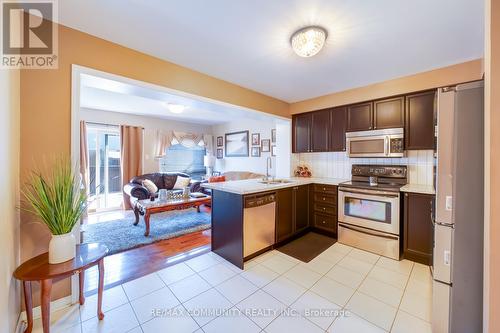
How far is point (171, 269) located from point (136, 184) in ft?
9.89

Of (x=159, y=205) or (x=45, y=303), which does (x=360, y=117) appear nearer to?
(x=159, y=205)

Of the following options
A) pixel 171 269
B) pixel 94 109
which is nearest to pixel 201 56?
pixel 171 269

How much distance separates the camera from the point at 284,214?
2977 millimetres

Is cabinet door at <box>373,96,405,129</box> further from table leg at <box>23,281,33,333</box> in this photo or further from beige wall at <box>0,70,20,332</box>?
table leg at <box>23,281,33,333</box>

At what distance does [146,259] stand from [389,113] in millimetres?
4011

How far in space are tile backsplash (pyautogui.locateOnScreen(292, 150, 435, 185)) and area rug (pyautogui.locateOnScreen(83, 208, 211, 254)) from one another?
2.41 meters

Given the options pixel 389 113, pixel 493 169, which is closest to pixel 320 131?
pixel 389 113

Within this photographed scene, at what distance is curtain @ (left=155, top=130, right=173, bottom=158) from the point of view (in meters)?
5.95

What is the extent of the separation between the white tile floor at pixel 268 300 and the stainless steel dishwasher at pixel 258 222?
0.77 feet

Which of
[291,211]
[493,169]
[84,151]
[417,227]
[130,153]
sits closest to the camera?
[493,169]

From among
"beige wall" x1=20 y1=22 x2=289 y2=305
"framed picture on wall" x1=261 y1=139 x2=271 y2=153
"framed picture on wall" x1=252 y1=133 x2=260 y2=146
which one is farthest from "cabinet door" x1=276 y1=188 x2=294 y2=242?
"framed picture on wall" x1=252 y1=133 x2=260 y2=146

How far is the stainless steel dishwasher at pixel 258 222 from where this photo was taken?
2.44 metres

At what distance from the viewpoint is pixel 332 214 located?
10.6ft

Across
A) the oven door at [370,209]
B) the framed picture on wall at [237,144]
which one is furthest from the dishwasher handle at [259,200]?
the framed picture on wall at [237,144]
